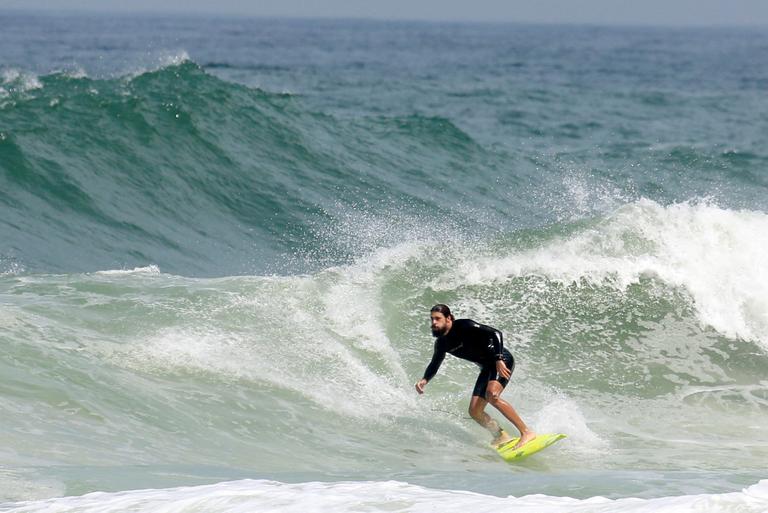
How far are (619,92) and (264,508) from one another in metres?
37.2

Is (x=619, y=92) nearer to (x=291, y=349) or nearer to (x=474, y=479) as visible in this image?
(x=291, y=349)

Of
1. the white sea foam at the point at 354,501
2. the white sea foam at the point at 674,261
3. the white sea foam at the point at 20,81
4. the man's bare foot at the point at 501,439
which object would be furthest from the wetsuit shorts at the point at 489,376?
the white sea foam at the point at 20,81

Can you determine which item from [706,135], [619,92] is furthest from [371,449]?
[619,92]

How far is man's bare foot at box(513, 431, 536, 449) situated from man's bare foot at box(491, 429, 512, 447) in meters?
0.15

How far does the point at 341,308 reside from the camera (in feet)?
38.2

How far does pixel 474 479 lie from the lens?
7.43 m

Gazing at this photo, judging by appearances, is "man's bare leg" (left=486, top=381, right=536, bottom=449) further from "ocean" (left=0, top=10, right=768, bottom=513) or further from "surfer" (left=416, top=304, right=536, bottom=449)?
"ocean" (left=0, top=10, right=768, bottom=513)

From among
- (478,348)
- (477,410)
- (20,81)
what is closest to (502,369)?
(478,348)

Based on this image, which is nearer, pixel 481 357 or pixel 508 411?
pixel 508 411

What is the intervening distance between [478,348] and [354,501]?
9.91 feet

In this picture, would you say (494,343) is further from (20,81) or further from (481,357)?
(20,81)

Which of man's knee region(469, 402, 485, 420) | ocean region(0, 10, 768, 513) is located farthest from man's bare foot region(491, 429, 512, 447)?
man's knee region(469, 402, 485, 420)

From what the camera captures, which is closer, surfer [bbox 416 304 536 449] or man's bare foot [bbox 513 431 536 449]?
man's bare foot [bbox 513 431 536 449]

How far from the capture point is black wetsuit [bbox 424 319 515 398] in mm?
9102
